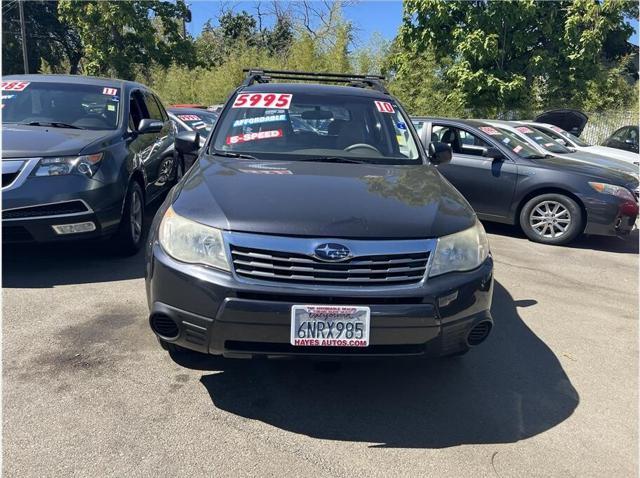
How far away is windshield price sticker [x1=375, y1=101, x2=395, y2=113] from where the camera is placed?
4410 mm

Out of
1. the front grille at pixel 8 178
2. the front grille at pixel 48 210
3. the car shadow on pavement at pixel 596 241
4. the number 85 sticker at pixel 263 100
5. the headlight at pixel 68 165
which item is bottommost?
the car shadow on pavement at pixel 596 241

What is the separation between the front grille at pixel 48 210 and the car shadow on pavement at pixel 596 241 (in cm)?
537

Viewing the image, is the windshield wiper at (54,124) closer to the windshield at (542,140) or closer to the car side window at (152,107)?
the car side window at (152,107)

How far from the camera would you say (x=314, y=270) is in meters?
2.56

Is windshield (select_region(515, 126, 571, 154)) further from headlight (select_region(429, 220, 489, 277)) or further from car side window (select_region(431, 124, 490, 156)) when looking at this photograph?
headlight (select_region(429, 220, 489, 277))

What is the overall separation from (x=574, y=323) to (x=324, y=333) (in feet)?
8.72

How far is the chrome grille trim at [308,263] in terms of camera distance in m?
2.55

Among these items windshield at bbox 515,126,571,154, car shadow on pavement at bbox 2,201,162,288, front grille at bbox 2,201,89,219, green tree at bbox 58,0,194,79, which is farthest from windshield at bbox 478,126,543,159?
green tree at bbox 58,0,194,79

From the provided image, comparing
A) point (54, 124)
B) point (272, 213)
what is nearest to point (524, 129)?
point (54, 124)

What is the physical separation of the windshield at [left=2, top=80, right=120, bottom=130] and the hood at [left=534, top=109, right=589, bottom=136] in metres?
11.5

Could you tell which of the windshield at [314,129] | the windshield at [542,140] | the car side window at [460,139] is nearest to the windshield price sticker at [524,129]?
the windshield at [542,140]

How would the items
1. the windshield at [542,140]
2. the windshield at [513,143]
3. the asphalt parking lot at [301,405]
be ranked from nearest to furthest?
the asphalt parking lot at [301,405] → the windshield at [513,143] → the windshield at [542,140]

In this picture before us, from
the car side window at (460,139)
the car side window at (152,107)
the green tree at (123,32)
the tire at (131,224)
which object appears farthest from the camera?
the green tree at (123,32)

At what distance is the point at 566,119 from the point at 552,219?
28.6 ft
